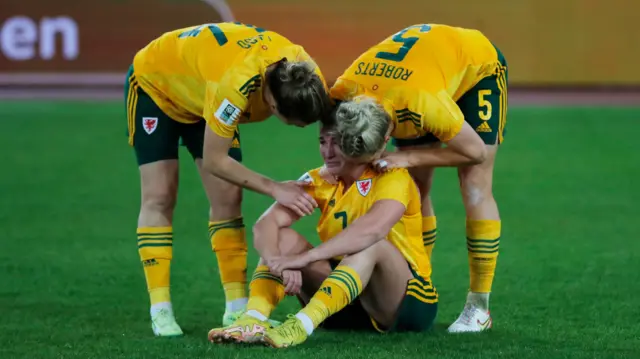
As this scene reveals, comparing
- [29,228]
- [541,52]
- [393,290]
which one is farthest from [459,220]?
[541,52]

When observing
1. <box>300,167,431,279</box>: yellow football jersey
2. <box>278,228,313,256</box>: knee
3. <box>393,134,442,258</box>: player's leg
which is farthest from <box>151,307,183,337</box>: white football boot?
<box>393,134,442,258</box>: player's leg

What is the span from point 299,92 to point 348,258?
0.63 meters

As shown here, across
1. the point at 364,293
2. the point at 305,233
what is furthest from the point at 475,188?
the point at 305,233

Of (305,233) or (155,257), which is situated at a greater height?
(155,257)

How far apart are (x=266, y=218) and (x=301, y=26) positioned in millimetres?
11520

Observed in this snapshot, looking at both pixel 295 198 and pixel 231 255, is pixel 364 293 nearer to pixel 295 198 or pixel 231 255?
pixel 295 198

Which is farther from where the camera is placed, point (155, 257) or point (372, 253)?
point (155, 257)

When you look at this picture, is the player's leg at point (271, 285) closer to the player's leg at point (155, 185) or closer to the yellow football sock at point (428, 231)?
the player's leg at point (155, 185)

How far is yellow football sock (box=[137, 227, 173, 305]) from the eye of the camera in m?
4.73

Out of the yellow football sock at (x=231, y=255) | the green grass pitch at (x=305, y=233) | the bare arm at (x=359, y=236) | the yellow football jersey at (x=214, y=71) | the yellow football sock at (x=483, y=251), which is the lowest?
the green grass pitch at (x=305, y=233)

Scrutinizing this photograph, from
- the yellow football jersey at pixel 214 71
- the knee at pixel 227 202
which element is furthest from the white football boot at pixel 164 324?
the yellow football jersey at pixel 214 71

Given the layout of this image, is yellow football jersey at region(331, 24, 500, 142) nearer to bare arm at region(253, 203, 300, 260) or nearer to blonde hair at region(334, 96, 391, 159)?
blonde hair at region(334, 96, 391, 159)

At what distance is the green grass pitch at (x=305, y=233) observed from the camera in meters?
4.26

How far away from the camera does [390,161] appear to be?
4.35m
